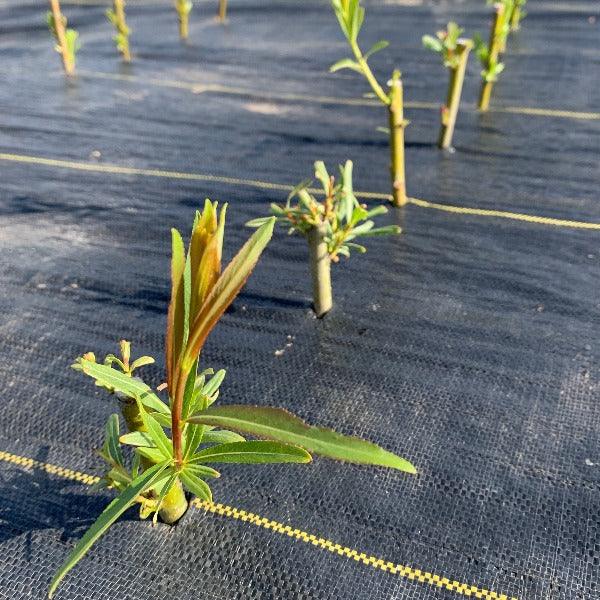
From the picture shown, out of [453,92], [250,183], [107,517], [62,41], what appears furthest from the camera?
[62,41]

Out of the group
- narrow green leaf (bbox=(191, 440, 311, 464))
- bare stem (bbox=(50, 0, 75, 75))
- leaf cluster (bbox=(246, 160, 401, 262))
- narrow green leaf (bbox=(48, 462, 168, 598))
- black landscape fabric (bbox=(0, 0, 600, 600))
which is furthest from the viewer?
bare stem (bbox=(50, 0, 75, 75))

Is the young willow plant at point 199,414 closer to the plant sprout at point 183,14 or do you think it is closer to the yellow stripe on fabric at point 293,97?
the yellow stripe on fabric at point 293,97

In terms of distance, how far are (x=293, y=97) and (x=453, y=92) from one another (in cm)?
119

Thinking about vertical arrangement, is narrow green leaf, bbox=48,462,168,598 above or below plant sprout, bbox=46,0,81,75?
above

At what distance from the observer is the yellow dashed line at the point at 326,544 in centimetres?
115

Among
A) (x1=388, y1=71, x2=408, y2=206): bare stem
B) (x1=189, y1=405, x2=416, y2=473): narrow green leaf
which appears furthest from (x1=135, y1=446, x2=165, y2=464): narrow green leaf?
(x1=388, y1=71, x2=408, y2=206): bare stem

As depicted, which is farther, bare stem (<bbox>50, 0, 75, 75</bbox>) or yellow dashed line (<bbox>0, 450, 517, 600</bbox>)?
bare stem (<bbox>50, 0, 75, 75</bbox>)

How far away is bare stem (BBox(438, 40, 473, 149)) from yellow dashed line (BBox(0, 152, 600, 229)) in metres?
0.56

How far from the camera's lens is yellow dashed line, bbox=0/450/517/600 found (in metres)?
1.15

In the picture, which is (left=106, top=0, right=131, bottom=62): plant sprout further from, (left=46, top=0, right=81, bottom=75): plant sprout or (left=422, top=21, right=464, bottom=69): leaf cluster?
(left=422, top=21, right=464, bottom=69): leaf cluster

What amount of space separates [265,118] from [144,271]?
1587 millimetres

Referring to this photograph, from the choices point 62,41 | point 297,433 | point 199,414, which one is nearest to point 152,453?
point 199,414

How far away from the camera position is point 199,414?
3.21 feet

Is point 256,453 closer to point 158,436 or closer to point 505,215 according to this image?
point 158,436
